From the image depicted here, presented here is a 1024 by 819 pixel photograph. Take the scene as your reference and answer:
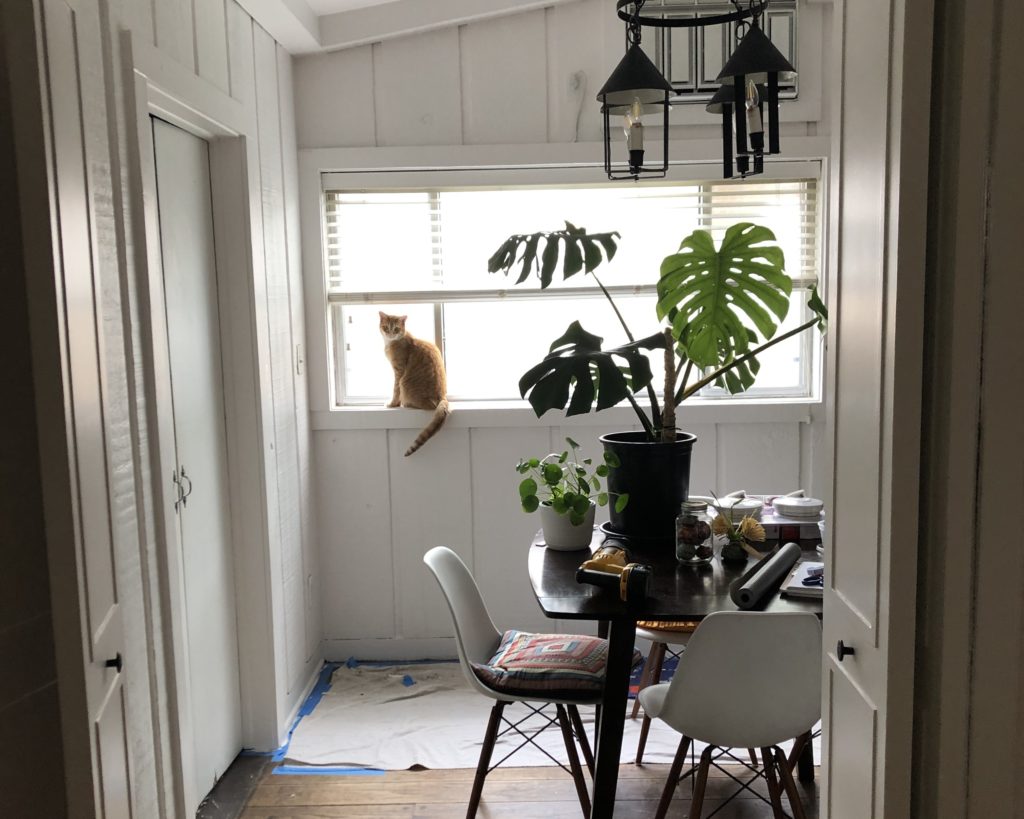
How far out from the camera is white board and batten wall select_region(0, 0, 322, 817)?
111 cm

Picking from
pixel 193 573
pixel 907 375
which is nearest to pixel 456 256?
pixel 193 573

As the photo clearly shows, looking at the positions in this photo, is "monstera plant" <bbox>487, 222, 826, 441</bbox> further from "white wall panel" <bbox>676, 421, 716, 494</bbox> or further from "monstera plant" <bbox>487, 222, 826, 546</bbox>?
"white wall panel" <bbox>676, 421, 716, 494</bbox>

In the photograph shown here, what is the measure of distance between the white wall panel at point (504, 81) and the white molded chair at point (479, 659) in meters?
1.73


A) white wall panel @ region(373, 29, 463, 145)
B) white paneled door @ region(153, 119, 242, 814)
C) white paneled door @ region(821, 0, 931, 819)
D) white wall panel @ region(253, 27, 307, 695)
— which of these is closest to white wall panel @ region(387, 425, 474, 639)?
white wall panel @ region(253, 27, 307, 695)

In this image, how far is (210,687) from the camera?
8.49 feet

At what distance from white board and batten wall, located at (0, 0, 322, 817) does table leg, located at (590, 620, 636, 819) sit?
971mm

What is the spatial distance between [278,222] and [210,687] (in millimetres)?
1554

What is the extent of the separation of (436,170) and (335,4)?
675 mm

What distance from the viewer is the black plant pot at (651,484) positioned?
2.42 meters

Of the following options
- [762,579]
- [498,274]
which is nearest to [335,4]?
[498,274]

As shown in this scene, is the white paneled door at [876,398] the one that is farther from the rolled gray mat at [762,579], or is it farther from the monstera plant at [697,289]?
the monstera plant at [697,289]

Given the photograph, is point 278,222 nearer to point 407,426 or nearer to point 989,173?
point 407,426

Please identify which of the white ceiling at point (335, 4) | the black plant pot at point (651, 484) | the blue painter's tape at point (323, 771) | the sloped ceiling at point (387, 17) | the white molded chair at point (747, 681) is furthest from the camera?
the sloped ceiling at point (387, 17)

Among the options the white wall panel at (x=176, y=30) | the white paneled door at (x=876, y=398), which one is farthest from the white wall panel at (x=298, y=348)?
the white paneled door at (x=876, y=398)
